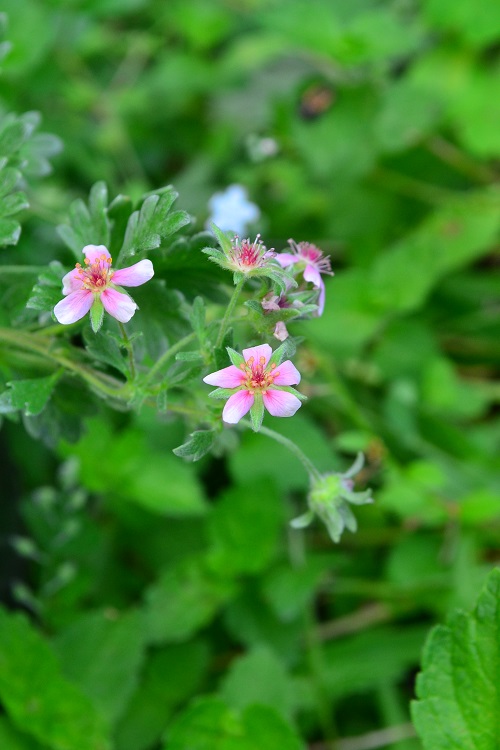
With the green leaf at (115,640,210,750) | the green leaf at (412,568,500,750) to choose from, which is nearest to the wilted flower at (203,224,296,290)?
Answer: the green leaf at (412,568,500,750)

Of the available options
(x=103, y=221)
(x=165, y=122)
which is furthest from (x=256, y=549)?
(x=165, y=122)

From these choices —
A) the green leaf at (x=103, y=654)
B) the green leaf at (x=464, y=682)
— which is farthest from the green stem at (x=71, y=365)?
the green leaf at (x=103, y=654)

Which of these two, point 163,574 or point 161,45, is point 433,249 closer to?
point 163,574

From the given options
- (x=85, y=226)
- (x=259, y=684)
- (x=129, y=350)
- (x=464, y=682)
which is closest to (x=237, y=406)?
(x=129, y=350)

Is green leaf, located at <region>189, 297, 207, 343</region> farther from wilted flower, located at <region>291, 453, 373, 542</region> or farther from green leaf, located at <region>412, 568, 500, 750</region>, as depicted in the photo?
green leaf, located at <region>412, 568, 500, 750</region>

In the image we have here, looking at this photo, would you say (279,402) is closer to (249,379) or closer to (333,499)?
(249,379)

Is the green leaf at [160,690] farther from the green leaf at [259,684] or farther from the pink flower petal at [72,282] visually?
the pink flower petal at [72,282]
